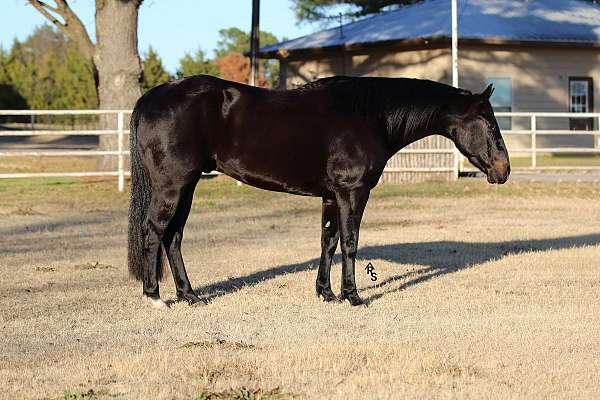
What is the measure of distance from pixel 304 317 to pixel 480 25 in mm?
26637

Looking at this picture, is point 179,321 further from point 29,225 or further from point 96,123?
point 96,123

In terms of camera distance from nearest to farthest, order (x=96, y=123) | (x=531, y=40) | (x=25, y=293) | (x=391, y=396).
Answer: (x=391, y=396) < (x=25, y=293) < (x=531, y=40) < (x=96, y=123)

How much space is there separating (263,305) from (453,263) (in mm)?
3399

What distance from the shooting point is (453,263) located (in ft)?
37.5

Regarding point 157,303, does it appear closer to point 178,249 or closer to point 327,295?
point 178,249

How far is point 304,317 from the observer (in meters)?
8.20

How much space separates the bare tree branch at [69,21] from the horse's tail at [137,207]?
645 inches

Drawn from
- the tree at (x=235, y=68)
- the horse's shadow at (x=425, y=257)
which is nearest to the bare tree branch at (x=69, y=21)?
the horse's shadow at (x=425, y=257)

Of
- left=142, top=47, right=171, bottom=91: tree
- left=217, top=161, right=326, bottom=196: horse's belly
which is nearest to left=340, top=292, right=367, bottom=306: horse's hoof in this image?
left=217, top=161, right=326, bottom=196: horse's belly

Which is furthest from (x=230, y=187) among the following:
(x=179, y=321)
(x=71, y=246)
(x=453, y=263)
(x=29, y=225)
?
(x=179, y=321)

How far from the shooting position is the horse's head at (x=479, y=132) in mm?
9031

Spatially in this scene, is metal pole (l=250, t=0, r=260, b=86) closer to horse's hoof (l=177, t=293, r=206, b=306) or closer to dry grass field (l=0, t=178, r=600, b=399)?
dry grass field (l=0, t=178, r=600, b=399)

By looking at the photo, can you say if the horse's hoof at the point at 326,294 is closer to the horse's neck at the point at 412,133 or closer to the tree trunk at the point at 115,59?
the horse's neck at the point at 412,133

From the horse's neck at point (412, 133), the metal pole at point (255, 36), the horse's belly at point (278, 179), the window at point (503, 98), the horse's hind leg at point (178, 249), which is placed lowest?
the horse's hind leg at point (178, 249)
